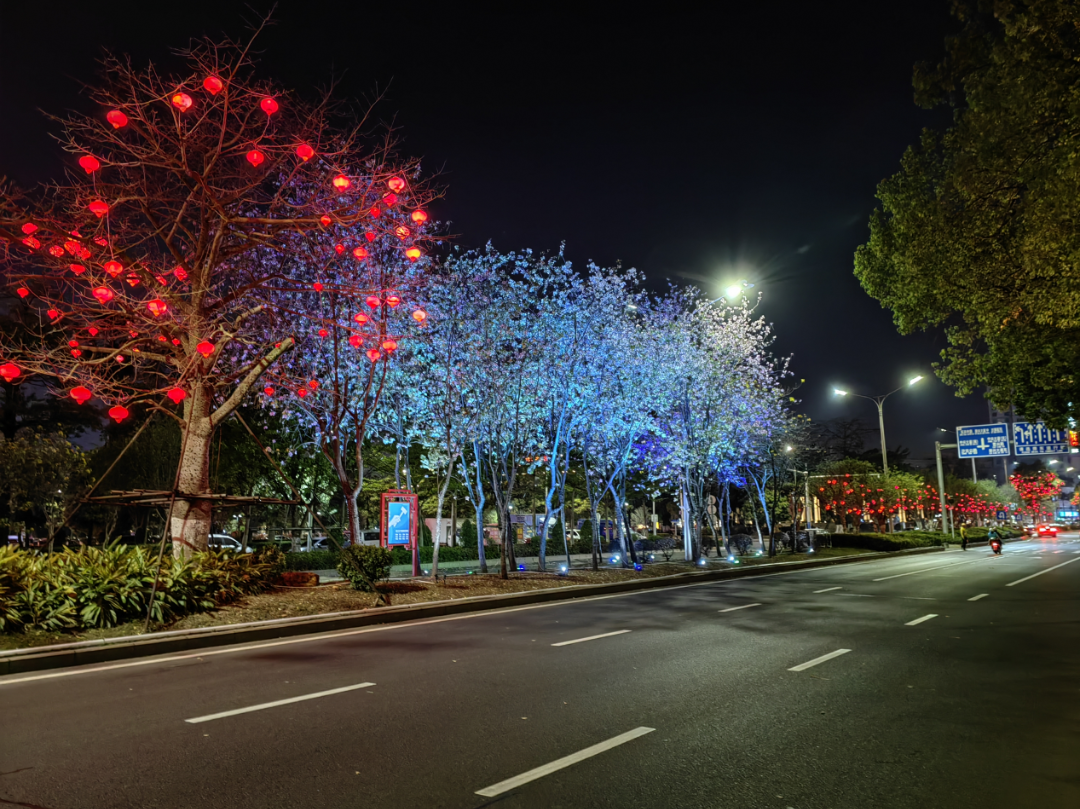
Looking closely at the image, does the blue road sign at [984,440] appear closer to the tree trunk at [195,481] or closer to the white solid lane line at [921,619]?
the white solid lane line at [921,619]

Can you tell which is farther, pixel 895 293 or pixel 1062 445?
pixel 1062 445

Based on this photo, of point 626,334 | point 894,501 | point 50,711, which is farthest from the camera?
point 894,501

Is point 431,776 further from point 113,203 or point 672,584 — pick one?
point 672,584

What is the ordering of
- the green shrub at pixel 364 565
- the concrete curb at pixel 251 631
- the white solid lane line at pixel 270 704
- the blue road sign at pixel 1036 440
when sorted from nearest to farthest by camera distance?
the white solid lane line at pixel 270 704 → the concrete curb at pixel 251 631 → the green shrub at pixel 364 565 → the blue road sign at pixel 1036 440

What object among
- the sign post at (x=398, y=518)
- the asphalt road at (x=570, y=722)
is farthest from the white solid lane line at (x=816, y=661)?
the sign post at (x=398, y=518)

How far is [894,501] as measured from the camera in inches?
2003

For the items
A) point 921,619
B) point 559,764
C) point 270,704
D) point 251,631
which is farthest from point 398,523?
point 559,764

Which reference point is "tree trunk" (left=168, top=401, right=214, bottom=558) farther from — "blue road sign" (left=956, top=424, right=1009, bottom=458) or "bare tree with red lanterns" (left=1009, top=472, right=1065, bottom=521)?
"bare tree with red lanterns" (left=1009, top=472, right=1065, bottom=521)

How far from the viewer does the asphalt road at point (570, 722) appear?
482cm

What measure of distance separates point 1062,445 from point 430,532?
3253 centimetres

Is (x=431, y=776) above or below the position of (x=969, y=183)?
below

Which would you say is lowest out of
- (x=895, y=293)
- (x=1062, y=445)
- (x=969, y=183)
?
(x=1062, y=445)

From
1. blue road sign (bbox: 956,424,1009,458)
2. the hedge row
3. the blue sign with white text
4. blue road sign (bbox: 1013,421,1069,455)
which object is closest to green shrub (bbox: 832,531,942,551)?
blue road sign (bbox: 956,424,1009,458)

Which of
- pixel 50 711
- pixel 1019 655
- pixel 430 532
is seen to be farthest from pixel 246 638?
pixel 430 532
